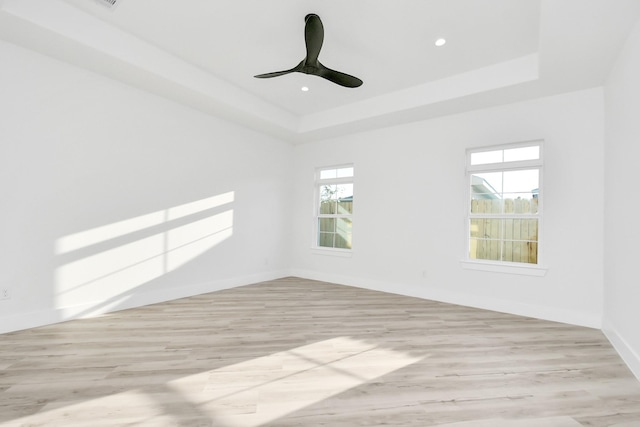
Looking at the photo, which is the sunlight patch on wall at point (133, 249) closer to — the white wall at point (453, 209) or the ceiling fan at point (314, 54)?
the white wall at point (453, 209)

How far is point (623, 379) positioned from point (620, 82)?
2.52m

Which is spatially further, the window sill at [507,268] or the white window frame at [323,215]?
the white window frame at [323,215]

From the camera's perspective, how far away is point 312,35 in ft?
9.25

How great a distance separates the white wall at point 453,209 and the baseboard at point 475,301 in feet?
0.04

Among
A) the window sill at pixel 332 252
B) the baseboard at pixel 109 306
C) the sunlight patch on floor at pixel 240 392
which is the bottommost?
the sunlight patch on floor at pixel 240 392

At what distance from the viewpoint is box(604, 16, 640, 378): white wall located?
2.36m

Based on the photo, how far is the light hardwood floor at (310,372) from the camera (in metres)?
1.70

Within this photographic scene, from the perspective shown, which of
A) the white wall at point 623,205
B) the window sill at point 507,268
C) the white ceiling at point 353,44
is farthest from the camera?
the window sill at point 507,268

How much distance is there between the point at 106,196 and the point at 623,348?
524 centimetres

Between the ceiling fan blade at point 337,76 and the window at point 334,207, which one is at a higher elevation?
the ceiling fan blade at point 337,76

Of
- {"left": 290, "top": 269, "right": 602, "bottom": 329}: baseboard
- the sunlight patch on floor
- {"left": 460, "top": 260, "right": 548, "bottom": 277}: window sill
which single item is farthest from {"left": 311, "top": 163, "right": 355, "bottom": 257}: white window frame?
the sunlight patch on floor

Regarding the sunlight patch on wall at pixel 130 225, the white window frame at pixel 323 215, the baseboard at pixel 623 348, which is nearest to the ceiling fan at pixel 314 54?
the sunlight patch on wall at pixel 130 225

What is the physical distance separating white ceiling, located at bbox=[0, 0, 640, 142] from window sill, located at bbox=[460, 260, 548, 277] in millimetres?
2099

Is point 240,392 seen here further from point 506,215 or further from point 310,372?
point 506,215
